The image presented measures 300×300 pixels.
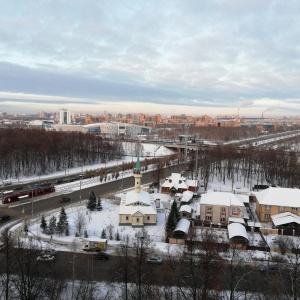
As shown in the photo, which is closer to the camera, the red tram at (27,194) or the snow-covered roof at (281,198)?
the snow-covered roof at (281,198)

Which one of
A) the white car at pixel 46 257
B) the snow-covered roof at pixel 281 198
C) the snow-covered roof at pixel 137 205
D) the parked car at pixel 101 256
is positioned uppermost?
the snow-covered roof at pixel 281 198

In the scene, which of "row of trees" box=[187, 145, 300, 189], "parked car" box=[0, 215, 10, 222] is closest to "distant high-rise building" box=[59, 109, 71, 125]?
"row of trees" box=[187, 145, 300, 189]

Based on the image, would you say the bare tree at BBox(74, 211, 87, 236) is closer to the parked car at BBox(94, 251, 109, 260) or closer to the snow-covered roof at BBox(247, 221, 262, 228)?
the parked car at BBox(94, 251, 109, 260)

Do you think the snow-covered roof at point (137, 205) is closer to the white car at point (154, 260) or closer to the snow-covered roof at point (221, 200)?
the snow-covered roof at point (221, 200)

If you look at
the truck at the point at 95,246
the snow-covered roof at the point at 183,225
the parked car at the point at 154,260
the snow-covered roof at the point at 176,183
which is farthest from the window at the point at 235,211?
the truck at the point at 95,246

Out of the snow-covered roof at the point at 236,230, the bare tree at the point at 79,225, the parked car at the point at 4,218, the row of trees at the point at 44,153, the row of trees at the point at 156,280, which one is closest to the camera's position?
the row of trees at the point at 156,280

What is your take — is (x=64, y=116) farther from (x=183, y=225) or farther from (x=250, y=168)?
(x=183, y=225)

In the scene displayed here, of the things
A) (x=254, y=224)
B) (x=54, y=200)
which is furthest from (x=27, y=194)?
(x=254, y=224)
